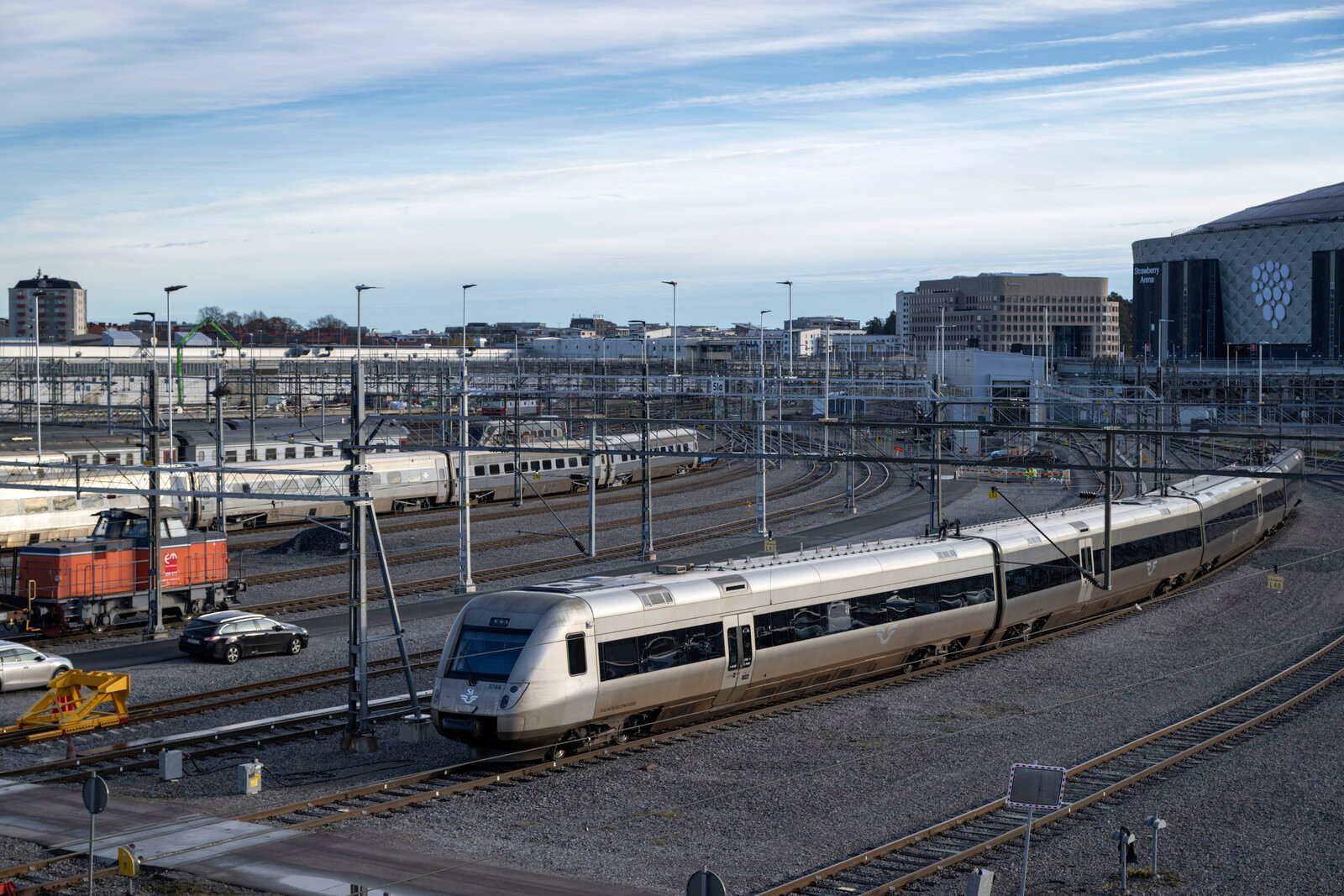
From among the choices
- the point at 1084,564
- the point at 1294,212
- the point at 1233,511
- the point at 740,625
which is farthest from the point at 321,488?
the point at 1294,212

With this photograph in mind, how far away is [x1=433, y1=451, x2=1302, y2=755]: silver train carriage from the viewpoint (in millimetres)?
19812

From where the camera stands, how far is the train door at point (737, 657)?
890 inches

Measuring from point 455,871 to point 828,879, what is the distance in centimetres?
429

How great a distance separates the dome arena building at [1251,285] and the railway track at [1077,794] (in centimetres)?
9878

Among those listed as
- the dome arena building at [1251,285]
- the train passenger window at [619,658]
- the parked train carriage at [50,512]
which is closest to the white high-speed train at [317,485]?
the parked train carriage at [50,512]

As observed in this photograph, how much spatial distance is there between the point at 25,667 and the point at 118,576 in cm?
646

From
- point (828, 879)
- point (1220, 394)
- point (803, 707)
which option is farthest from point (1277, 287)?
point (828, 879)

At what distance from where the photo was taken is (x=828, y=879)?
15625mm

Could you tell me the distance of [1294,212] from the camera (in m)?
134

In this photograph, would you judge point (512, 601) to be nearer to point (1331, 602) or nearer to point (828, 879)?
point (828, 879)

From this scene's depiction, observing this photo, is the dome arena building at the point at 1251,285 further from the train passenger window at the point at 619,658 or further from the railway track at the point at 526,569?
the train passenger window at the point at 619,658

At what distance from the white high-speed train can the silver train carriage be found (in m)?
12.9

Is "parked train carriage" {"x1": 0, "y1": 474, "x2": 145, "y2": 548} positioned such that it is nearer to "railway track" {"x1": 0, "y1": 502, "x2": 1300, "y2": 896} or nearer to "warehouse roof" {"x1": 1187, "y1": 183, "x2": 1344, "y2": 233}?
"railway track" {"x1": 0, "y1": 502, "x2": 1300, "y2": 896}

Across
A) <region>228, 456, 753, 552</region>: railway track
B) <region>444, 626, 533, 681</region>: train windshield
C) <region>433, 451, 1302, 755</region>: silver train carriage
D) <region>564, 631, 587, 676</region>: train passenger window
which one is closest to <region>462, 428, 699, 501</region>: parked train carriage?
<region>228, 456, 753, 552</region>: railway track
